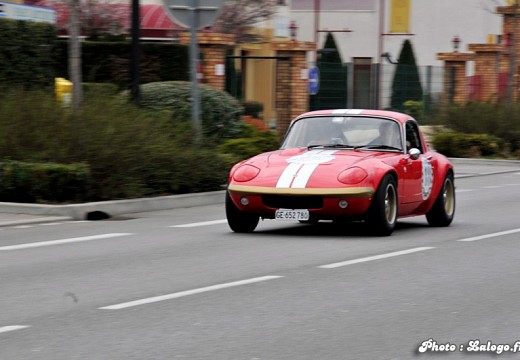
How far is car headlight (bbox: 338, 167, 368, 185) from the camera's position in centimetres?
1345

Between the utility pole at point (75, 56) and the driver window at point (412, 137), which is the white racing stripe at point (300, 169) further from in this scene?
the utility pole at point (75, 56)

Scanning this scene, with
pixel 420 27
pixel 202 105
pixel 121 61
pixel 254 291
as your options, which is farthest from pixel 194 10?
pixel 420 27

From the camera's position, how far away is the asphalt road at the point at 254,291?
748 cm

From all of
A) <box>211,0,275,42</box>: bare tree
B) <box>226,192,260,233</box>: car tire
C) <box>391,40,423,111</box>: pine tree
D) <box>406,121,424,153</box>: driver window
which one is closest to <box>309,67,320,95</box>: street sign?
<box>391,40,423,111</box>: pine tree

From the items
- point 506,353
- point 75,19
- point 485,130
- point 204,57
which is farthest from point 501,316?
point 485,130

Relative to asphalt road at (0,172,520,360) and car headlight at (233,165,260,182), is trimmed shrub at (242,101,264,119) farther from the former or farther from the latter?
car headlight at (233,165,260,182)

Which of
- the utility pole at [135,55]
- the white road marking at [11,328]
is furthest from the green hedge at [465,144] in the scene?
the white road marking at [11,328]

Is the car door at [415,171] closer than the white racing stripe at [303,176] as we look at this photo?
No

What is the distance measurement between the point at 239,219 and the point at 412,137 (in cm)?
250

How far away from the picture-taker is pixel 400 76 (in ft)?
139

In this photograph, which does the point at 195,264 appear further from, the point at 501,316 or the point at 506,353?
the point at 506,353

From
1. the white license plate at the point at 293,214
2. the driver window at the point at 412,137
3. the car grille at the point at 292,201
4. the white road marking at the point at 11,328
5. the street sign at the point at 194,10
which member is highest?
the street sign at the point at 194,10

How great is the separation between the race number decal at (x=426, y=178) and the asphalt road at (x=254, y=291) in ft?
1.54

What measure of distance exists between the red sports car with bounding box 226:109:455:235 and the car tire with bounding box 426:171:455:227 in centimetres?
1
